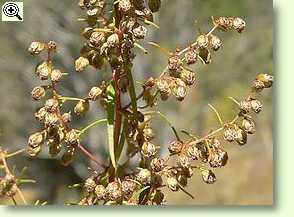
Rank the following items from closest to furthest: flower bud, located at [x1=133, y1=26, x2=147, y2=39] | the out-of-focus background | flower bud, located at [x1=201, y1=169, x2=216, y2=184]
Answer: flower bud, located at [x1=133, y1=26, x2=147, y2=39]
flower bud, located at [x1=201, y1=169, x2=216, y2=184]
the out-of-focus background

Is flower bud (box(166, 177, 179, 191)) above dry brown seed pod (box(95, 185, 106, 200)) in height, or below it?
above

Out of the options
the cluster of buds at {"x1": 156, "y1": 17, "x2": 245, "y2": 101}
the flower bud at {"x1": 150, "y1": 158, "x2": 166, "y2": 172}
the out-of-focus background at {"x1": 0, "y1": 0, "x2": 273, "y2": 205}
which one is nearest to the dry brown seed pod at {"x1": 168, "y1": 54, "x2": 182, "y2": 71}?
the cluster of buds at {"x1": 156, "y1": 17, "x2": 245, "y2": 101}

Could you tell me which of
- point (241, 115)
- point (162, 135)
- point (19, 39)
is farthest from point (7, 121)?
point (241, 115)

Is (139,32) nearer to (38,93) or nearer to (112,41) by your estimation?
(112,41)

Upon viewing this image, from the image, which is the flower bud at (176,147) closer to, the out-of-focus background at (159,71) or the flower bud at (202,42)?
the flower bud at (202,42)

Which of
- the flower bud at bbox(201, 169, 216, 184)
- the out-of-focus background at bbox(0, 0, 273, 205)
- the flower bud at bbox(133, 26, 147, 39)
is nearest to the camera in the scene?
the flower bud at bbox(133, 26, 147, 39)

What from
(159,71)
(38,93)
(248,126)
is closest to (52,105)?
(38,93)

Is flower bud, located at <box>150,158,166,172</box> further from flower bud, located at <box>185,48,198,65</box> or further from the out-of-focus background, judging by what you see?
the out-of-focus background
